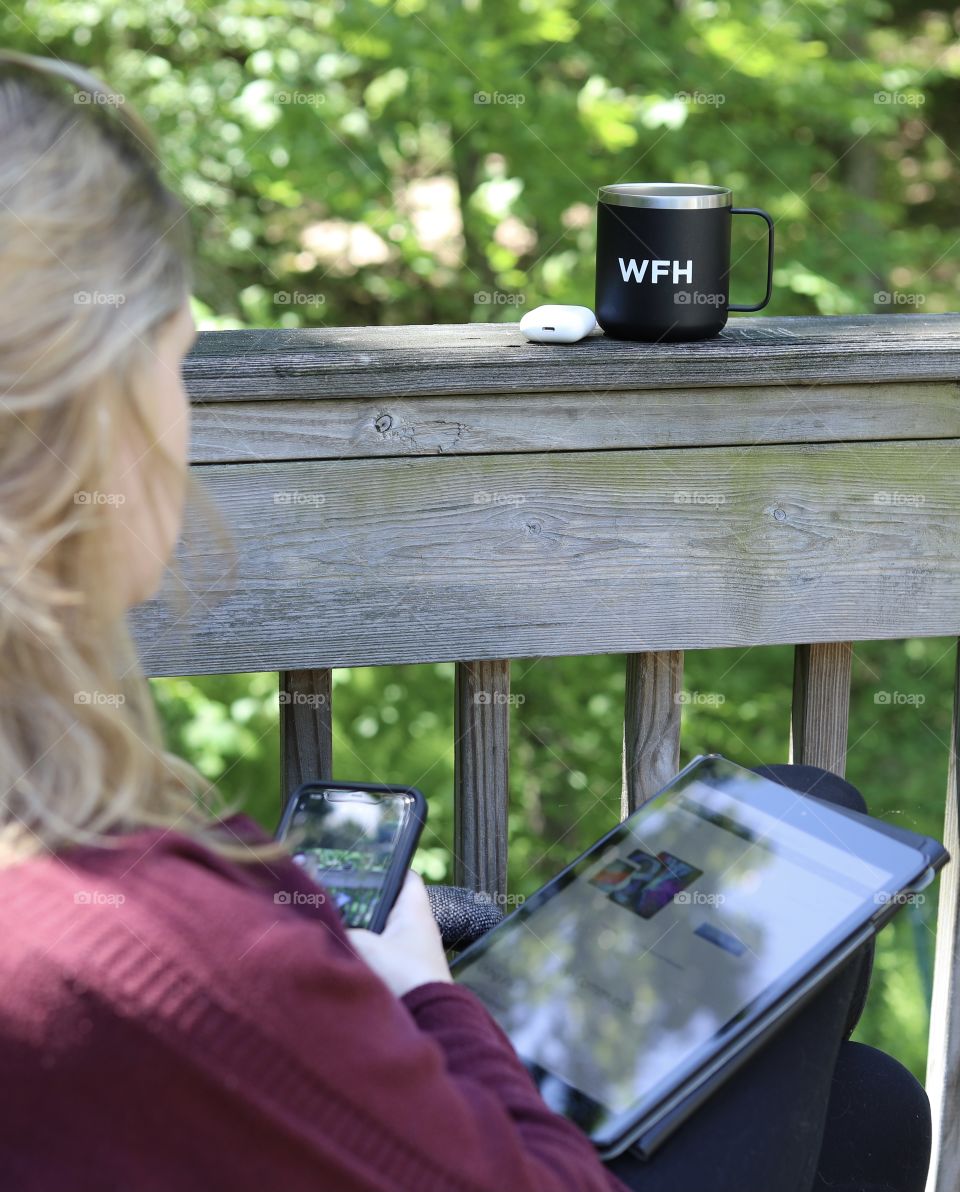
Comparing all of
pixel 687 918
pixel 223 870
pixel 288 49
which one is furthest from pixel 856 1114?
pixel 288 49

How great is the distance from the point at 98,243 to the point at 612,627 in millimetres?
740

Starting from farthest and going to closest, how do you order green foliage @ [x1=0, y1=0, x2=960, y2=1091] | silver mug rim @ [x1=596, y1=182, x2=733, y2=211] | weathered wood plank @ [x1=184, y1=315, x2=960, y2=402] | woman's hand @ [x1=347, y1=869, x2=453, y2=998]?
1. green foliage @ [x1=0, y1=0, x2=960, y2=1091]
2. silver mug rim @ [x1=596, y1=182, x2=733, y2=211]
3. weathered wood plank @ [x1=184, y1=315, x2=960, y2=402]
4. woman's hand @ [x1=347, y1=869, x2=453, y2=998]

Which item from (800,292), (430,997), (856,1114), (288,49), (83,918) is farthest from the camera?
(800,292)

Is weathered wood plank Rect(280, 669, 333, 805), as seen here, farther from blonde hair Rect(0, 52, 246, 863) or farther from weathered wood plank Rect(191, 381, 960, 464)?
blonde hair Rect(0, 52, 246, 863)

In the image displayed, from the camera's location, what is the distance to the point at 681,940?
121cm

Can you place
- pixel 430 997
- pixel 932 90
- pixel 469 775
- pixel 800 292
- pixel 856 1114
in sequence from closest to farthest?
pixel 430 997
pixel 856 1114
pixel 469 775
pixel 800 292
pixel 932 90

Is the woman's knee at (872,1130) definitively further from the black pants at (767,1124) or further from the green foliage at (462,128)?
the green foliage at (462,128)

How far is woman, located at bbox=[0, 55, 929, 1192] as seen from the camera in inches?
31.2

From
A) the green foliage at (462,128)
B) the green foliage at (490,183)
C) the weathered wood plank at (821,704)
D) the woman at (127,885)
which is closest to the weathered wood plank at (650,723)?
the weathered wood plank at (821,704)

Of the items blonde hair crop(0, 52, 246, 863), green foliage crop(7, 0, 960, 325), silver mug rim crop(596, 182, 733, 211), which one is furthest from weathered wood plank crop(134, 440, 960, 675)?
green foliage crop(7, 0, 960, 325)

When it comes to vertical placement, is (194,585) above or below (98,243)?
below

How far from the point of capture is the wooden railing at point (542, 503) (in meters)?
1.31

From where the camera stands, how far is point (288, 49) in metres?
3.91

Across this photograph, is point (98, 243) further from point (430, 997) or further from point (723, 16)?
point (723, 16)
